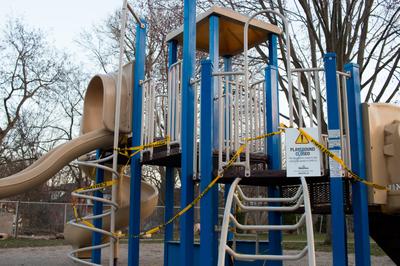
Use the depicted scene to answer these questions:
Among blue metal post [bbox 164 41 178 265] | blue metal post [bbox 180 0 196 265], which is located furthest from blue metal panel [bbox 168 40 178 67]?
blue metal post [bbox 180 0 196 265]

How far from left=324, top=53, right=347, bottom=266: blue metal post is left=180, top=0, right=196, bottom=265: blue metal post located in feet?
5.48

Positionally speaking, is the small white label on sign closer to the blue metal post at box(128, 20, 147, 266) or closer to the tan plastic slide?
the blue metal post at box(128, 20, 147, 266)

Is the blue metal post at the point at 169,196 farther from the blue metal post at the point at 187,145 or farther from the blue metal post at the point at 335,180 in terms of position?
the blue metal post at the point at 335,180

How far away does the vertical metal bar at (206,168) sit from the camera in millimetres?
4781

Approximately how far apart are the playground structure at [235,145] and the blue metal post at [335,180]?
1 centimetres

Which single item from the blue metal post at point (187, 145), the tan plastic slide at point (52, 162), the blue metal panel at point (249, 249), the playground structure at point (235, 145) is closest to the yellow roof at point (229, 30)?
the playground structure at point (235, 145)

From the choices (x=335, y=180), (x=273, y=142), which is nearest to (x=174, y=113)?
(x=273, y=142)

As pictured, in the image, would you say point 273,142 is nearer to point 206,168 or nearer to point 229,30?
point 206,168

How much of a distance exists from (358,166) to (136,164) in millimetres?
3487

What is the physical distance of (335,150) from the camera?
464 centimetres

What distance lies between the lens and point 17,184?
7320mm

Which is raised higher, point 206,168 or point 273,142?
point 273,142

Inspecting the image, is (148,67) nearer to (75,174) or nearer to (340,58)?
(340,58)

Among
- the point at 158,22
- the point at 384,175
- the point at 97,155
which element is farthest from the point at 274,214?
the point at 158,22
